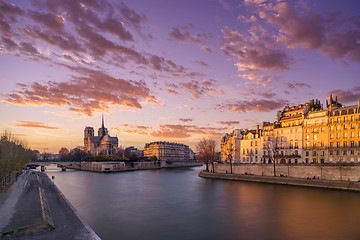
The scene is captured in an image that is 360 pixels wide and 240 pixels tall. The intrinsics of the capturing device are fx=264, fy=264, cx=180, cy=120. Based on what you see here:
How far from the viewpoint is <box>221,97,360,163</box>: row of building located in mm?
70375

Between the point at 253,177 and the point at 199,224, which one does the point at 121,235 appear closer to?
the point at 199,224

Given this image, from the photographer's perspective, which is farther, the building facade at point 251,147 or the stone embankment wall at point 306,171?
the building facade at point 251,147

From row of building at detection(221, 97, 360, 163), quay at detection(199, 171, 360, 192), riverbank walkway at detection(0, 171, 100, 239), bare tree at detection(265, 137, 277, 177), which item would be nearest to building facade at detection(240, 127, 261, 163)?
row of building at detection(221, 97, 360, 163)

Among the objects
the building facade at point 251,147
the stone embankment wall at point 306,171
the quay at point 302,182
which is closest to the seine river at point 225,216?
the quay at point 302,182

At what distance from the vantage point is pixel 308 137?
265ft

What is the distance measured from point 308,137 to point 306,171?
Answer: 14903 millimetres

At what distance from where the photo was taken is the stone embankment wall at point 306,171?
60750mm

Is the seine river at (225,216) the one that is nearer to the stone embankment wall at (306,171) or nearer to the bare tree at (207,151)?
the stone embankment wall at (306,171)

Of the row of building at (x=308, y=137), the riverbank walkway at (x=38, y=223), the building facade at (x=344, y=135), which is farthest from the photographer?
the row of building at (x=308, y=137)

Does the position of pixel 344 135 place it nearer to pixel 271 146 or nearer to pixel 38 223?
pixel 271 146

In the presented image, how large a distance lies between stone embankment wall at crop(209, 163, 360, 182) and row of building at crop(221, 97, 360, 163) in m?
4.48

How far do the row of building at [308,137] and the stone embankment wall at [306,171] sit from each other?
4.48 metres

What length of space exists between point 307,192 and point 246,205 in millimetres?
19871

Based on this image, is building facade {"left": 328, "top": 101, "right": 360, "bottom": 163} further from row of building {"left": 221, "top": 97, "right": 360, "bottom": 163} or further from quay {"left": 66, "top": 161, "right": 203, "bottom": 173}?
quay {"left": 66, "top": 161, "right": 203, "bottom": 173}
